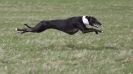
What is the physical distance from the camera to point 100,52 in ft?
39.5

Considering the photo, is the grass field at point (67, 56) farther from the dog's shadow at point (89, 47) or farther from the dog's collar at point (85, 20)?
the dog's collar at point (85, 20)

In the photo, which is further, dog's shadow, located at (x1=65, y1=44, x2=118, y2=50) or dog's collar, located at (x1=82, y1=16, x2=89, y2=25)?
dog's shadow, located at (x1=65, y1=44, x2=118, y2=50)

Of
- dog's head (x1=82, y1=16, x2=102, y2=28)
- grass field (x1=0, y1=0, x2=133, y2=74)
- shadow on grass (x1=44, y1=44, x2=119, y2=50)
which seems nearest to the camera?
grass field (x1=0, y1=0, x2=133, y2=74)

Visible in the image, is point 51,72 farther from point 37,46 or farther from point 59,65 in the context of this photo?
point 37,46

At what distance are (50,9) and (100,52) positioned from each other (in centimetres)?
2568

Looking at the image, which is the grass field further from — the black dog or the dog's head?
the dog's head

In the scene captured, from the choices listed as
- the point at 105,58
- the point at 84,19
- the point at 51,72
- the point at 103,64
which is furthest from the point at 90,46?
the point at 51,72

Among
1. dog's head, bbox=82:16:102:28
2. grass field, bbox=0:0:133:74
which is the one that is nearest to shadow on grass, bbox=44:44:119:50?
grass field, bbox=0:0:133:74

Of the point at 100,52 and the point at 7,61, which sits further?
the point at 100,52

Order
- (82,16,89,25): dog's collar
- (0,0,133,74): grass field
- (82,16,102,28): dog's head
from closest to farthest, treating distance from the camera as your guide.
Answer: (0,0,133,74): grass field → (82,16,102,28): dog's head → (82,16,89,25): dog's collar

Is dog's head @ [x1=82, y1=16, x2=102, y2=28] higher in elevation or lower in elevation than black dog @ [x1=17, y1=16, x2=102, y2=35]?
higher

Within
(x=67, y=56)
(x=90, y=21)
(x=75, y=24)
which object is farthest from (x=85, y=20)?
(x=67, y=56)

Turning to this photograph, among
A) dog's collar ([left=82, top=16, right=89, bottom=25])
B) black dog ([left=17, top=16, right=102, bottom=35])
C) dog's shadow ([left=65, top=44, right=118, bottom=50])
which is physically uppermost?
dog's collar ([left=82, top=16, right=89, bottom=25])

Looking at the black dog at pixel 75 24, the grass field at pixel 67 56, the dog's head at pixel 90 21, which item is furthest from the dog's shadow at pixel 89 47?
the dog's head at pixel 90 21
